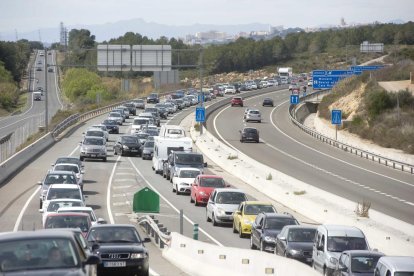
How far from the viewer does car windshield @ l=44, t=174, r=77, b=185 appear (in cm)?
4197

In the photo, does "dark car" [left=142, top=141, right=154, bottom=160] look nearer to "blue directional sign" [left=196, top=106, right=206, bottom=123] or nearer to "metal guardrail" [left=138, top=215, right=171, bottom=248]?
"blue directional sign" [left=196, top=106, right=206, bottom=123]

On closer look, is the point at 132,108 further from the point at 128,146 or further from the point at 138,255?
the point at 138,255

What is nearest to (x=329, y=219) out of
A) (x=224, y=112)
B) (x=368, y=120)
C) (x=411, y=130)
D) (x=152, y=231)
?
(x=152, y=231)

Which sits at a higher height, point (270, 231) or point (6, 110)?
point (270, 231)

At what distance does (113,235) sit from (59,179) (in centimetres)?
2045

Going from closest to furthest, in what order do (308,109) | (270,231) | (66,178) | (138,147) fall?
(270,231)
(66,178)
(138,147)
(308,109)

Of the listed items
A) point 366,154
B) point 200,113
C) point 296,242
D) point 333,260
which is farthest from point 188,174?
point 200,113

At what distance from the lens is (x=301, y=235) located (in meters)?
26.7

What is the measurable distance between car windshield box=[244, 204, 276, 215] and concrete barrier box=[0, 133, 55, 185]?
67.4ft

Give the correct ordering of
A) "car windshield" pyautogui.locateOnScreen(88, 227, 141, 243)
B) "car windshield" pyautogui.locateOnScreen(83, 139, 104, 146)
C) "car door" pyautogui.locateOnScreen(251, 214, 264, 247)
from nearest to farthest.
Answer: "car windshield" pyautogui.locateOnScreen(88, 227, 141, 243) < "car door" pyautogui.locateOnScreen(251, 214, 264, 247) < "car windshield" pyautogui.locateOnScreen(83, 139, 104, 146)

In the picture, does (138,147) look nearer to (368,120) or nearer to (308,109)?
(368,120)

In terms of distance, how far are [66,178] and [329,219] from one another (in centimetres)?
1191

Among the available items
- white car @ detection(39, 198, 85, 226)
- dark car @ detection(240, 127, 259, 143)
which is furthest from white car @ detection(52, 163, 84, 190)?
dark car @ detection(240, 127, 259, 143)

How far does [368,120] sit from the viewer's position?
9475 centimetres
